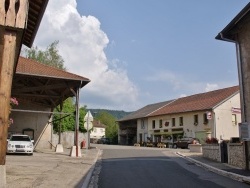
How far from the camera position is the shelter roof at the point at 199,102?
5399 cm

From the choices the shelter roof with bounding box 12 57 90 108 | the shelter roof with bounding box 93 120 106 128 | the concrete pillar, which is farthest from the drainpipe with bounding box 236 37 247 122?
the shelter roof with bounding box 93 120 106 128

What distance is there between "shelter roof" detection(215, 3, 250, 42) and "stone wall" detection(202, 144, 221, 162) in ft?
21.6

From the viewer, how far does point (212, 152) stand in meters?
23.3

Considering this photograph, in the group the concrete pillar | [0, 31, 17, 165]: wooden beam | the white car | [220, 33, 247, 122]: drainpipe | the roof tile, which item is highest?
the roof tile

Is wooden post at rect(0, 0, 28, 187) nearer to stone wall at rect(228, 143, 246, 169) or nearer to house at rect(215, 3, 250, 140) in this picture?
house at rect(215, 3, 250, 140)

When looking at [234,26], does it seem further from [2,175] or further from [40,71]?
[2,175]

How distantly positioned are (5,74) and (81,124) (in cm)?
5380

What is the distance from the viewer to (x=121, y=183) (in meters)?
12.5

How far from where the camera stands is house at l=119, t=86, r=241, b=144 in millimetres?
52094

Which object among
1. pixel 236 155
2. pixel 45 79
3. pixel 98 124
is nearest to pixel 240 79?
pixel 236 155

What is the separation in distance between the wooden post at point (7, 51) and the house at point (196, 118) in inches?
1532

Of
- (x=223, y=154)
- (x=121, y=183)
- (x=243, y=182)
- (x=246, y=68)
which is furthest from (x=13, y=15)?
(x=223, y=154)

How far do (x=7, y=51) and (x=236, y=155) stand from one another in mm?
14643

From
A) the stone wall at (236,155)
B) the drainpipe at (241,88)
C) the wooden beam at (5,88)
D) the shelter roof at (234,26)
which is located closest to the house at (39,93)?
the shelter roof at (234,26)
